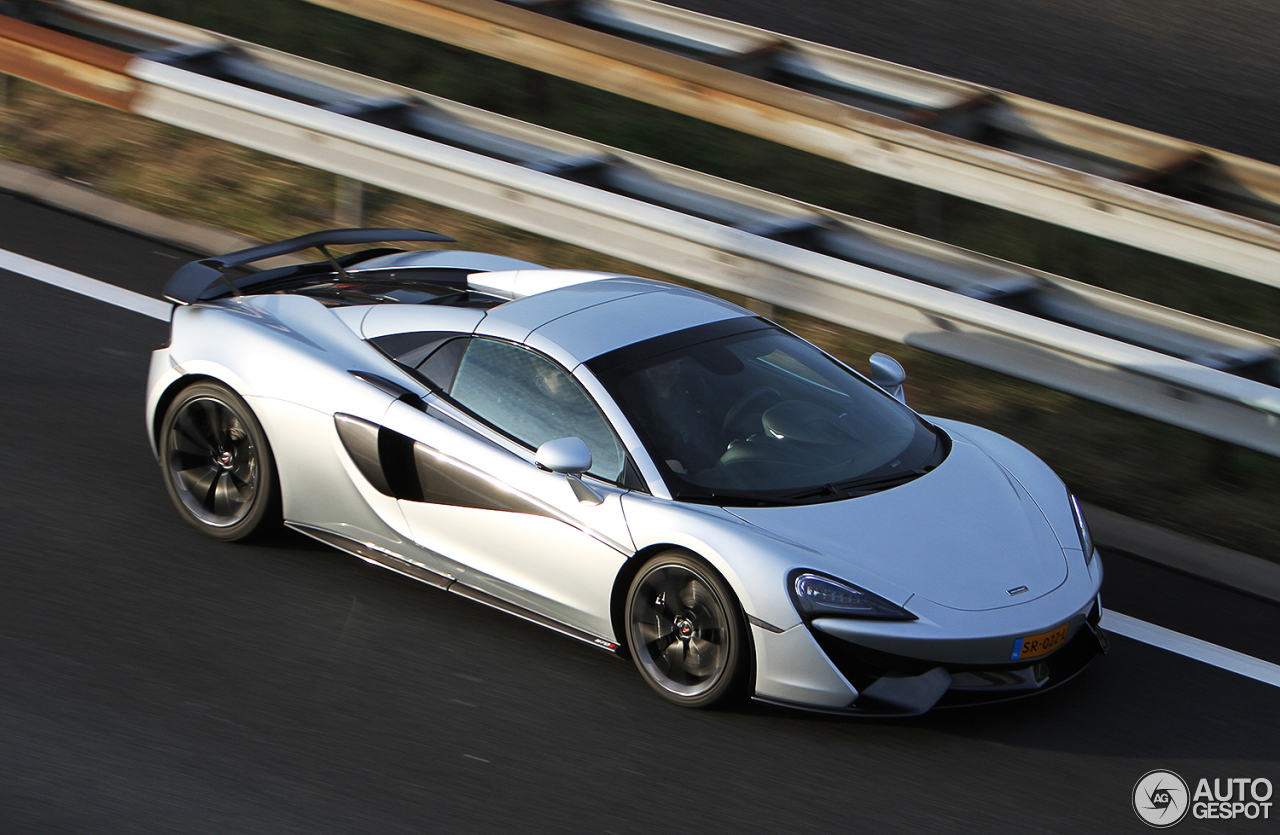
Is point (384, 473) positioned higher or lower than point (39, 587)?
higher

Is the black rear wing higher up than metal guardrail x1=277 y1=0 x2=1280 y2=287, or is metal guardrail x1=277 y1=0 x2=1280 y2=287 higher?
metal guardrail x1=277 y1=0 x2=1280 y2=287

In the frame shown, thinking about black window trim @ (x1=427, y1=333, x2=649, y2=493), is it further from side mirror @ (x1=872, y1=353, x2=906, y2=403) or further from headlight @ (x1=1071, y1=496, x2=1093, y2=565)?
headlight @ (x1=1071, y1=496, x2=1093, y2=565)

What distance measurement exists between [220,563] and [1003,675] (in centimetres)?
319

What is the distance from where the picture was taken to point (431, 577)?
19.0 ft


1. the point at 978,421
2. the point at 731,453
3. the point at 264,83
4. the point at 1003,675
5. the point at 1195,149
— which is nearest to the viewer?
the point at 1003,675

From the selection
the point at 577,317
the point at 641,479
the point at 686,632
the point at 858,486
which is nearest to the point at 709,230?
the point at 577,317

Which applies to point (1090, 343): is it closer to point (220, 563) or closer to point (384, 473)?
point (384, 473)

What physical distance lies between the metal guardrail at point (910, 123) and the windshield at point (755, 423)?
247 centimetres

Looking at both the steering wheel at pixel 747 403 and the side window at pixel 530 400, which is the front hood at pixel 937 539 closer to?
the steering wheel at pixel 747 403

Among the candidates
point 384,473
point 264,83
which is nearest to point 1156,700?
point 384,473

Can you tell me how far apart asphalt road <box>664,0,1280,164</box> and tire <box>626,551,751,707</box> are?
6418mm

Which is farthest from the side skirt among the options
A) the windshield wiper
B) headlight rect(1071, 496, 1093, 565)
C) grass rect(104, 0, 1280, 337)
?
grass rect(104, 0, 1280, 337)

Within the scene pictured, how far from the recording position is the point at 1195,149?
28.2ft

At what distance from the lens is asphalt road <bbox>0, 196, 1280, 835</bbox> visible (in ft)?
15.4
